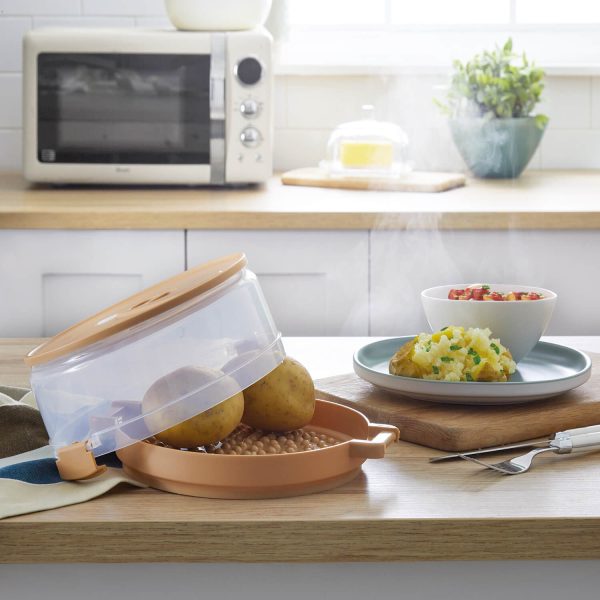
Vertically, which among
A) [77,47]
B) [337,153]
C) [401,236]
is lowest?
[401,236]

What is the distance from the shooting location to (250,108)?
Result: 227 centimetres

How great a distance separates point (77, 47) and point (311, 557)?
1771 mm

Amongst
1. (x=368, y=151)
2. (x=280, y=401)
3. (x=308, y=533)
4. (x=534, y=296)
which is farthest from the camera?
(x=368, y=151)

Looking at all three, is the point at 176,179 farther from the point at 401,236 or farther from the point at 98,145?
the point at 401,236

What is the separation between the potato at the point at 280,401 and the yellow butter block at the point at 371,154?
5.28ft

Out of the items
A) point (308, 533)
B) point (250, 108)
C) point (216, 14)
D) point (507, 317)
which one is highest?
point (216, 14)

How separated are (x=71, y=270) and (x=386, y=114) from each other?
1139 millimetres

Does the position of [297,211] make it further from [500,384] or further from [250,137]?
[500,384]

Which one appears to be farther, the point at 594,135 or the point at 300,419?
the point at 594,135

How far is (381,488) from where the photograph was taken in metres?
0.80

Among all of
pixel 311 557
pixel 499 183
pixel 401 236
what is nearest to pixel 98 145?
pixel 401 236

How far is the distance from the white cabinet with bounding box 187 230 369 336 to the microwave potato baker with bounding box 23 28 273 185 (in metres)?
0.34

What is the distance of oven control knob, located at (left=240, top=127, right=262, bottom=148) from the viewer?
7.43 ft

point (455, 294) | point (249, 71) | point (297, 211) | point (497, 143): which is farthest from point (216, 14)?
point (455, 294)
